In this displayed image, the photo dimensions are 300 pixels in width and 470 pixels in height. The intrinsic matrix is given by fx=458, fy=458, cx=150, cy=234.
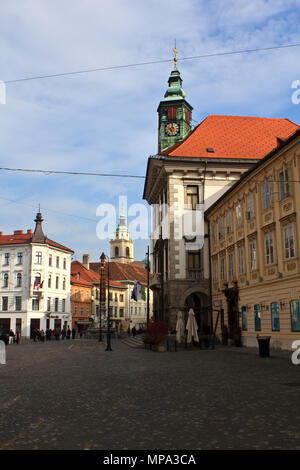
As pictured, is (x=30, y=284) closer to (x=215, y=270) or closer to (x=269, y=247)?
(x=215, y=270)

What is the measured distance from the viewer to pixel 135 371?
1588 cm

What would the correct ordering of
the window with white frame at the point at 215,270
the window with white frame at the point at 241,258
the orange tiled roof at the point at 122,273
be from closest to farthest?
the window with white frame at the point at 241,258, the window with white frame at the point at 215,270, the orange tiled roof at the point at 122,273

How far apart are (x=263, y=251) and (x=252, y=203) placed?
3.35 meters

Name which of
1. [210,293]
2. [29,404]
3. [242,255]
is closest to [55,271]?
[210,293]

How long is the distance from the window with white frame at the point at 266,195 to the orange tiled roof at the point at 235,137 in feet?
43.2

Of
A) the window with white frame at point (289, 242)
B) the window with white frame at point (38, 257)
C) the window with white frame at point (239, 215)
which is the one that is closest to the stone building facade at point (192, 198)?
the window with white frame at point (239, 215)

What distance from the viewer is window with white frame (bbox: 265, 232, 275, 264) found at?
24627 millimetres

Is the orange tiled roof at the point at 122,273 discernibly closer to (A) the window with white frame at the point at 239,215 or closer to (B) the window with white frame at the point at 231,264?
(B) the window with white frame at the point at 231,264

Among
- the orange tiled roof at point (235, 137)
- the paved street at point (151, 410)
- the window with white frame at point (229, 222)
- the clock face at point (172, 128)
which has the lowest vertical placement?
the paved street at point (151, 410)

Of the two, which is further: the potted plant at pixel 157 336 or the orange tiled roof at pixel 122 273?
the orange tiled roof at pixel 122 273

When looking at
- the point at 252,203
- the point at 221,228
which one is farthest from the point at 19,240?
the point at 252,203

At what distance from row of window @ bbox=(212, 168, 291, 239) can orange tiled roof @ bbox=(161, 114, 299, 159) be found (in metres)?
7.08

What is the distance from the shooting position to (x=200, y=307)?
3794 centimetres

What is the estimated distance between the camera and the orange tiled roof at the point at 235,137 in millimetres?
38969
